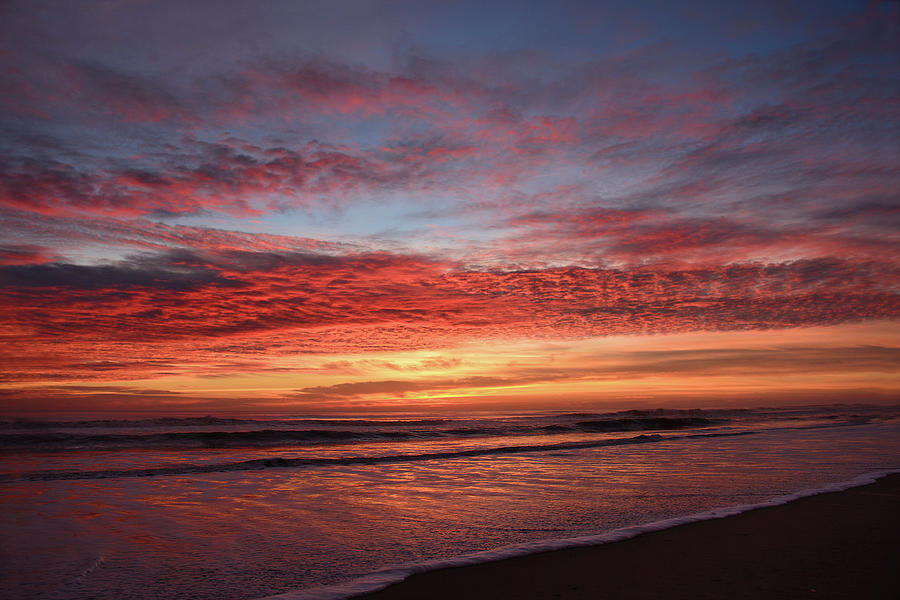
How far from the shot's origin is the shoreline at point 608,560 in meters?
4.29

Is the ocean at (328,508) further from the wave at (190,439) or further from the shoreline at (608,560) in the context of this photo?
the wave at (190,439)

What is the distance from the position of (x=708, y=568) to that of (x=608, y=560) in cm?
90

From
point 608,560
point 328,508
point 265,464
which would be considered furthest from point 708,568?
point 265,464

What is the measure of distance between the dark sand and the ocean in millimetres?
406

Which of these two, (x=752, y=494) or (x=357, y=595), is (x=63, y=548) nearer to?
(x=357, y=595)

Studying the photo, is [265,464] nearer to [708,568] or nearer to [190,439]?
[190,439]

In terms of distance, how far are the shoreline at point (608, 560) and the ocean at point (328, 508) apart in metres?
0.08

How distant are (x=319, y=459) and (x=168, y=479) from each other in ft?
17.0

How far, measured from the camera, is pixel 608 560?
17.0 feet

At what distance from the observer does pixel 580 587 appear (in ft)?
14.4

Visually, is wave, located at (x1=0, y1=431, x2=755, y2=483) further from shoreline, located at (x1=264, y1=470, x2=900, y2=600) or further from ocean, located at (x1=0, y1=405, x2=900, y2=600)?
shoreline, located at (x1=264, y1=470, x2=900, y2=600)

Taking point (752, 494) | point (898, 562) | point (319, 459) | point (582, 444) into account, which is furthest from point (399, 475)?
point (582, 444)

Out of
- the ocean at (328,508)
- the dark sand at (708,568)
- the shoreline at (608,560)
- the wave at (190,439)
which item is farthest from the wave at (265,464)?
the dark sand at (708,568)

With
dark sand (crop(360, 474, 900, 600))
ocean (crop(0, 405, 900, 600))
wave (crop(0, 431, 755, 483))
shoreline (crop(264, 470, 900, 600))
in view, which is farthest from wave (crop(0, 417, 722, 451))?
dark sand (crop(360, 474, 900, 600))
